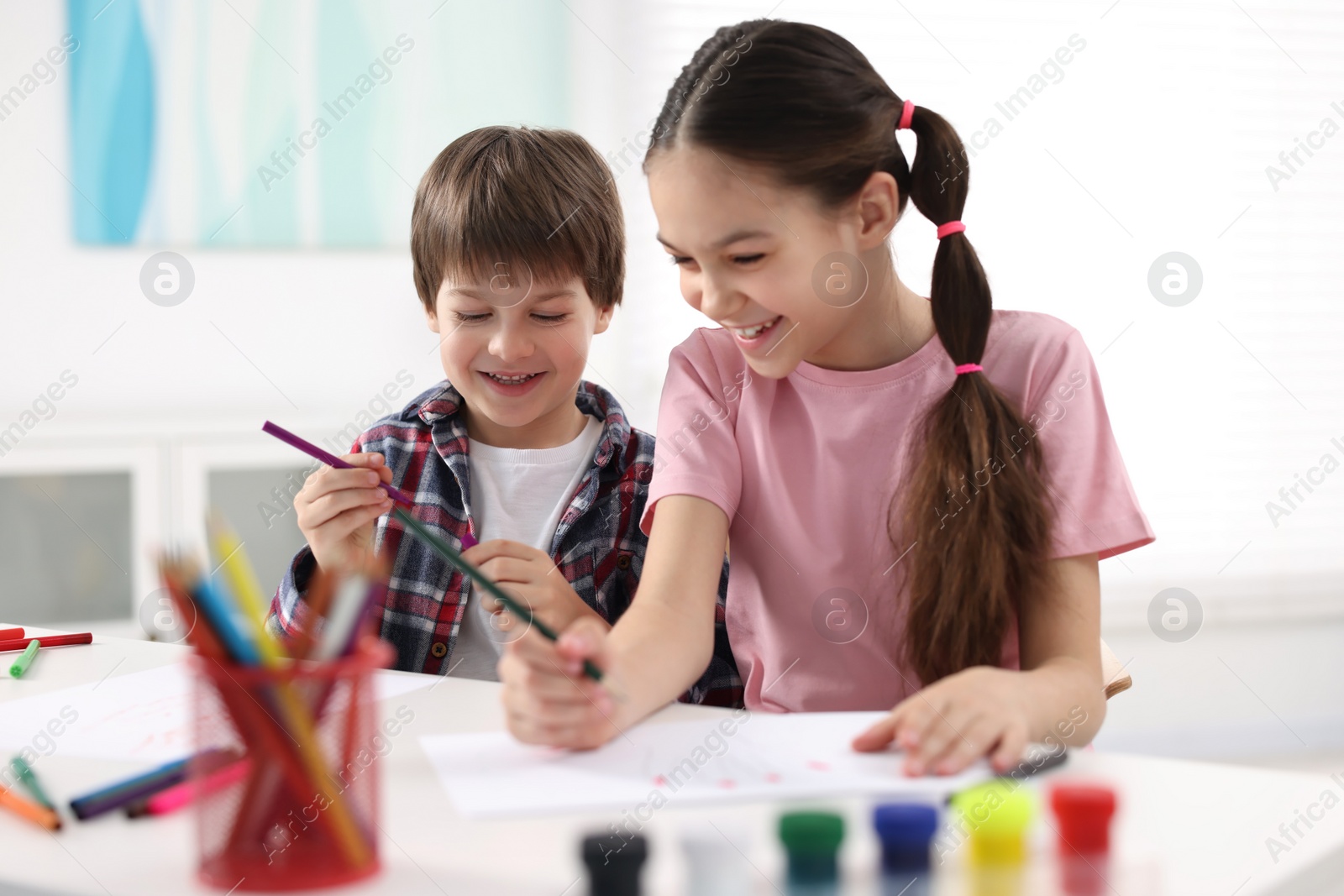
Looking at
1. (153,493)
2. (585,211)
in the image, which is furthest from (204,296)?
(585,211)

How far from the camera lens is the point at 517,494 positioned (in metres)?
1.32

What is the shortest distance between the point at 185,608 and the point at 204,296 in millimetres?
1984

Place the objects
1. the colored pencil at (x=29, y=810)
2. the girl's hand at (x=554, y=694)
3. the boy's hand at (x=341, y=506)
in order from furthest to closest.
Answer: the boy's hand at (x=341, y=506) < the girl's hand at (x=554, y=694) < the colored pencil at (x=29, y=810)

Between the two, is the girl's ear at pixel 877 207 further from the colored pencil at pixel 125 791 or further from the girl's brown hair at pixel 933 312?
the colored pencil at pixel 125 791

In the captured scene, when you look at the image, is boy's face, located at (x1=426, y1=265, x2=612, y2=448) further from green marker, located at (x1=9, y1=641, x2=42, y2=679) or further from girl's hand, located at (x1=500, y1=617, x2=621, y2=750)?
girl's hand, located at (x1=500, y1=617, x2=621, y2=750)

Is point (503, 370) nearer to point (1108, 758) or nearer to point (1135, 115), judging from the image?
point (1108, 758)

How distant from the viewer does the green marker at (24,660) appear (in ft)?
3.03

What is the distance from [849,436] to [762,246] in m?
0.22

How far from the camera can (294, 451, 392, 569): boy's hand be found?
3.58 feet

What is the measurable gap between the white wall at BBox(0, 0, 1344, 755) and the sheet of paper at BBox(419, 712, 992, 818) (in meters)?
1.74

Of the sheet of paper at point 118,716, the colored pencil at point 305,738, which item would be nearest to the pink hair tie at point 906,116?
the sheet of paper at point 118,716

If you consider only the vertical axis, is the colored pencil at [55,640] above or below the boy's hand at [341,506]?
below

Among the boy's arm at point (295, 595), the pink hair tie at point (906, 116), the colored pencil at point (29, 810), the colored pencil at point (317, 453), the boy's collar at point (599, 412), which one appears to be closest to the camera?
the colored pencil at point (29, 810)

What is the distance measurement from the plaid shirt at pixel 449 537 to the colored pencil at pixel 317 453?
48 mm
